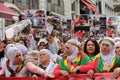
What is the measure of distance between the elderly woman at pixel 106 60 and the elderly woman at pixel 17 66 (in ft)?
2.52

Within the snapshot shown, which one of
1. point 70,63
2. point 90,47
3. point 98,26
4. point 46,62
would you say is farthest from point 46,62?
point 98,26

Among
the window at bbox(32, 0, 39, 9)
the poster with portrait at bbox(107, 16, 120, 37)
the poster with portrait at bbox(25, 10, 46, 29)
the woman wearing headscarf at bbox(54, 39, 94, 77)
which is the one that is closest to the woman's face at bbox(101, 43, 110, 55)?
the woman wearing headscarf at bbox(54, 39, 94, 77)

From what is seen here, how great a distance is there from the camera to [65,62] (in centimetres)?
657

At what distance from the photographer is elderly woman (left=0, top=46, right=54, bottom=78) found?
654cm

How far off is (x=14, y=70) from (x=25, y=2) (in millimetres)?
19123

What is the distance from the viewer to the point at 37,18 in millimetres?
13008

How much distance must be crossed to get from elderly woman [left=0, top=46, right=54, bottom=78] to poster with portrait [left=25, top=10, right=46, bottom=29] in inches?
241

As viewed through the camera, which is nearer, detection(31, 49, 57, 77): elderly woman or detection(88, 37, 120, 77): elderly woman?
detection(88, 37, 120, 77): elderly woman

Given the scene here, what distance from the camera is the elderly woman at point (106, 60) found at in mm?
6289

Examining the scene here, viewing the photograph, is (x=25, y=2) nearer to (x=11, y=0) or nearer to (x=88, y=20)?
(x=11, y=0)

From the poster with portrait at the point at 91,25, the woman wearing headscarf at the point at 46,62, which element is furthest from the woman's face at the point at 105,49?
the poster with portrait at the point at 91,25

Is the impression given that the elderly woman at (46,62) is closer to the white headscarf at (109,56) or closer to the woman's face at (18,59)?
the woman's face at (18,59)

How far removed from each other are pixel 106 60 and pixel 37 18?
22.7 feet

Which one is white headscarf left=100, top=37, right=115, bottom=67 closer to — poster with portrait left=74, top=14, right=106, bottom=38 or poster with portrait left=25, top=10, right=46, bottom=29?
poster with portrait left=25, top=10, right=46, bottom=29
